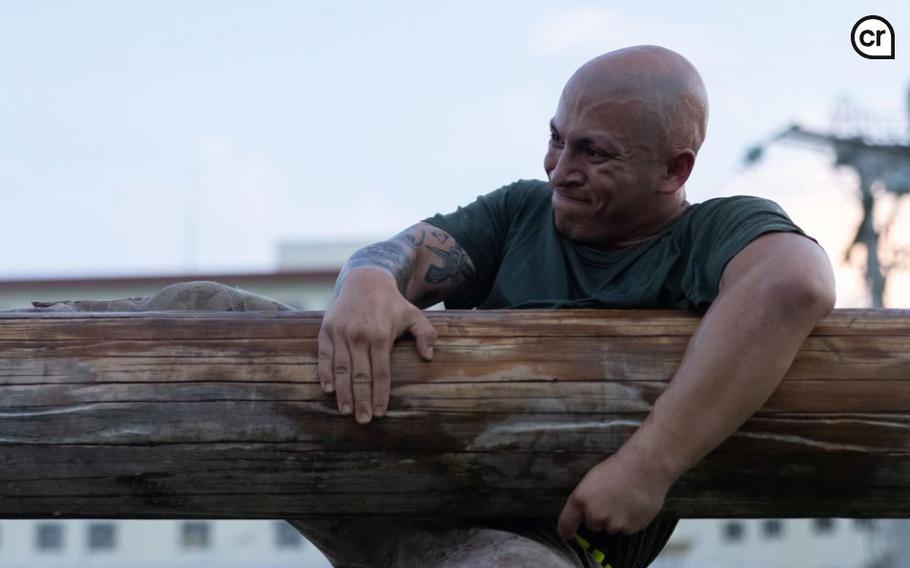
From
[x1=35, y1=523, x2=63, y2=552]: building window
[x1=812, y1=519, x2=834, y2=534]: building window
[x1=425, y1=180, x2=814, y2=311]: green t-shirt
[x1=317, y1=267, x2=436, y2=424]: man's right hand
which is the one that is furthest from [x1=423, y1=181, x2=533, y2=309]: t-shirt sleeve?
[x1=812, y1=519, x2=834, y2=534]: building window

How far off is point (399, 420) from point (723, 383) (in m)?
0.66

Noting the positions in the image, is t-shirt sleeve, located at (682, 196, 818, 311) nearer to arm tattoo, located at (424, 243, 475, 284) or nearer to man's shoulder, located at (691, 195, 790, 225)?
man's shoulder, located at (691, 195, 790, 225)

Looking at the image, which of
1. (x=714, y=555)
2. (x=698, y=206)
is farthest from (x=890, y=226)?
(x=714, y=555)

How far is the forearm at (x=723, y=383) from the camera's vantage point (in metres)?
3.11

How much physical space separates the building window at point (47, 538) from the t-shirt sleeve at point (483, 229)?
57.7 meters

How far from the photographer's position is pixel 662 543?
375 cm

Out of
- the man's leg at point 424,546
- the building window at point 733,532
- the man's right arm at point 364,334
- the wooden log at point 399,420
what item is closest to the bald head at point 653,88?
the wooden log at point 399,420

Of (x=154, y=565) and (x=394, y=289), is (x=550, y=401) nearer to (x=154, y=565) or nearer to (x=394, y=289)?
(x=394, y=289)

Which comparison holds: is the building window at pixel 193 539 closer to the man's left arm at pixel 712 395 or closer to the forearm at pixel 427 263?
the forearm at pixel 427 263

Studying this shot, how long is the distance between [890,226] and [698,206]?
28068 millimetres

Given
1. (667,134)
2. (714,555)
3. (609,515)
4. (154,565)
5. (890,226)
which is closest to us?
(609,515)

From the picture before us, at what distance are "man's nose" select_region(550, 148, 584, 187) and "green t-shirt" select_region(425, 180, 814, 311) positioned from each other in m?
0.19

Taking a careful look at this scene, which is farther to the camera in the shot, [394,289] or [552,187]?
[552,187]

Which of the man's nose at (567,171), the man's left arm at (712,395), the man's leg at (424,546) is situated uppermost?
the man's nose at (567,171)
